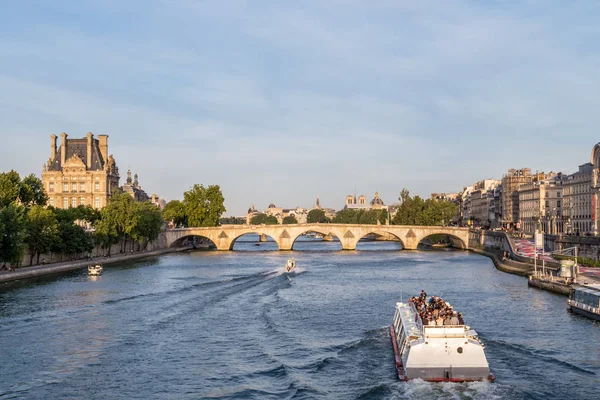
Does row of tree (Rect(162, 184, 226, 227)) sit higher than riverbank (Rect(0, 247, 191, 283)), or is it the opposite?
row of tree (Rect(162, 184, 226, 227))

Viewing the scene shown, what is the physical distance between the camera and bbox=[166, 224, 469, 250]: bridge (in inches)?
4530

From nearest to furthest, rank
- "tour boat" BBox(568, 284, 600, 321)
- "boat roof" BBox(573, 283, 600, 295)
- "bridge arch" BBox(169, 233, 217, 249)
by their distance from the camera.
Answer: "tour boat" BBox(568, 284, 600, 321) < "boat roof" BBox(573, 283, 600, 295) < "bridge arch" BBox(169, 233, 217, 249)

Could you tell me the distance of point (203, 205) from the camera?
128 metres

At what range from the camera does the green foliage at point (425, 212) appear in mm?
139750

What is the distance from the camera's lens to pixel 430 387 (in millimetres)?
24969

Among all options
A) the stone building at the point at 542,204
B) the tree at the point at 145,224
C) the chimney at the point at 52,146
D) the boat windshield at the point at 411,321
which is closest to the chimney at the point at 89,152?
the chimney at the point at 52,146

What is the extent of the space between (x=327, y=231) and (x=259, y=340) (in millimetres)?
82675

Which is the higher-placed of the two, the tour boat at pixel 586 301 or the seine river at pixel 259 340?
the tour boat at pixel 586 301

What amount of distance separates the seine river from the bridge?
54.3m

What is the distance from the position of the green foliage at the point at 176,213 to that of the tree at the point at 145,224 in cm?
2154

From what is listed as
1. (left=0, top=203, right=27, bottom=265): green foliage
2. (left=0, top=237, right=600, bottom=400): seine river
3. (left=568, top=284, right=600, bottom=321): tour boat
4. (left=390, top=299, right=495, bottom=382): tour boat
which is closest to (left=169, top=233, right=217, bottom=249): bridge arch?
(left=0, top=203, right=27, bottom=265): green foliage

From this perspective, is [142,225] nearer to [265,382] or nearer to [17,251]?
[17,251]

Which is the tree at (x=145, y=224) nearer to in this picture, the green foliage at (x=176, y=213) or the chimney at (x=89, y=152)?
the chimney at (x=89, y=152)

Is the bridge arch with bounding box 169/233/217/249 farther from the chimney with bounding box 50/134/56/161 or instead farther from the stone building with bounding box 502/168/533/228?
the stone building with bounding box 502/168/533/228
